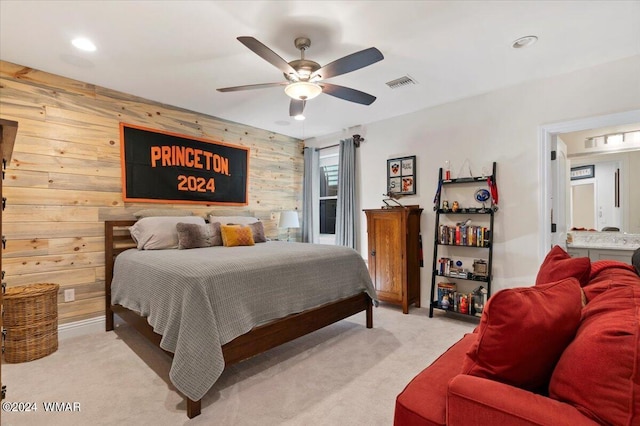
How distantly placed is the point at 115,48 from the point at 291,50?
4.83 feet

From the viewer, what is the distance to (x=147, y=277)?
2.42 m

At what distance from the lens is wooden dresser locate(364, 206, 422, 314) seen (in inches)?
148

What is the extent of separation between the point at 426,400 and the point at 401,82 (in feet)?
9.94

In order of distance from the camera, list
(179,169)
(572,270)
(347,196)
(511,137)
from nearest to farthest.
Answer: (572,270)
(511,137)
(179,169)
(347,196)

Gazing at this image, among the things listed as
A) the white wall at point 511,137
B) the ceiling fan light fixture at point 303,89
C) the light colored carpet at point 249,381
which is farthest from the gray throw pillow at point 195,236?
the white wall at point 511,137

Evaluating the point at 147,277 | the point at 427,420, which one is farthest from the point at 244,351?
the point at 427,420

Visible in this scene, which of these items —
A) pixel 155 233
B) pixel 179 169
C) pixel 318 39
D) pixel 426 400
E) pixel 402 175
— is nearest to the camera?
pixel 426 400

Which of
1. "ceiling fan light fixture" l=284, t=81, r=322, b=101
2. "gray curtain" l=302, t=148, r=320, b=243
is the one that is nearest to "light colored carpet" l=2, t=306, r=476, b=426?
"ceiling fan light fixture" l=284, t=81, r=322, b=101

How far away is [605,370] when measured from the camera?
788 mm

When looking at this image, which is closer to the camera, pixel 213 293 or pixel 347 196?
pixel 213 293

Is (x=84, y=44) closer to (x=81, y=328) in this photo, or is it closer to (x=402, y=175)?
(x=81, y=328)

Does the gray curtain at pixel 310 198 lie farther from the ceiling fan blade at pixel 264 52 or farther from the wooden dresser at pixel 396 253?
the ceiling fan blade at pixel 264 52

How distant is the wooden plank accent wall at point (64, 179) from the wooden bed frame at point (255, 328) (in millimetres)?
122

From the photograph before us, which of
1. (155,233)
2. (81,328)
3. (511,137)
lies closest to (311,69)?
(155,233)
